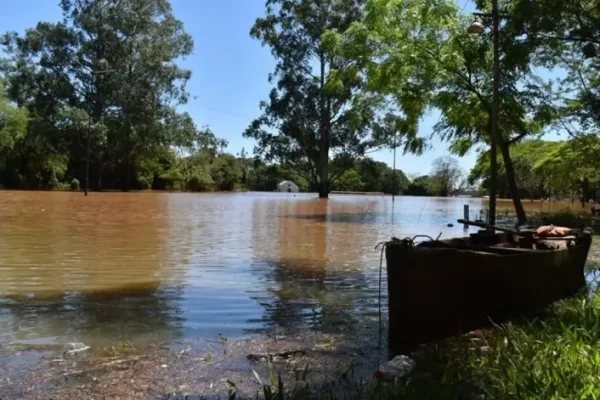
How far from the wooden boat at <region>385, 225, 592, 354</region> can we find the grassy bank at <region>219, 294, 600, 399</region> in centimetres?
22

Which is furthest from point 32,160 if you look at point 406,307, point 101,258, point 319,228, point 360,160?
point 406,307

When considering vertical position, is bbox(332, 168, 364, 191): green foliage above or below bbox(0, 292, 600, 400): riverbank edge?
above

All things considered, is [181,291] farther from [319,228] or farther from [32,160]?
[32,160]

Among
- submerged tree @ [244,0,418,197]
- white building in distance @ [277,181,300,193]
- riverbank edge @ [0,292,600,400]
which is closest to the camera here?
riverbank edge @ [0,292,600,400]

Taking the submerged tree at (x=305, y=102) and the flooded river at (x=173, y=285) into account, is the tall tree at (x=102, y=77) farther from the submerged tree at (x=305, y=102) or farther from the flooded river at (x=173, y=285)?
the flooded river at (x=173, y=285)

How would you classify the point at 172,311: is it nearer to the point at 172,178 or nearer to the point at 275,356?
the point at 275,356

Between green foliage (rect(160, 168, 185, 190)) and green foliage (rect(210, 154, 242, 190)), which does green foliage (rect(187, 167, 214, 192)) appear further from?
green foliage (rect(210, 154, 242, 190))

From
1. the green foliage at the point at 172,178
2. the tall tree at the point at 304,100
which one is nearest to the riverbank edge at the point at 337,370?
the tall tree at the point at 304,100

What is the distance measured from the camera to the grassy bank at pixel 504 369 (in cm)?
367

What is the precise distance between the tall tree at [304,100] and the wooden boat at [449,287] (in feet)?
131

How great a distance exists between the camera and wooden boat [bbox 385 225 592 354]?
17.0ft

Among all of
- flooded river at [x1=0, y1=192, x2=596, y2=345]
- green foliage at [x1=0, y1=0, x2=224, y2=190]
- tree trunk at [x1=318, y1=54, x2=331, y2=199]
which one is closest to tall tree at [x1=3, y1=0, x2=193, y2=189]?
green foliage at [x1=0, y1=0, x2=224, y2=190]

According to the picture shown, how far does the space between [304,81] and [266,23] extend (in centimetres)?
583

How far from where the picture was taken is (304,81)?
4947 centimetres
